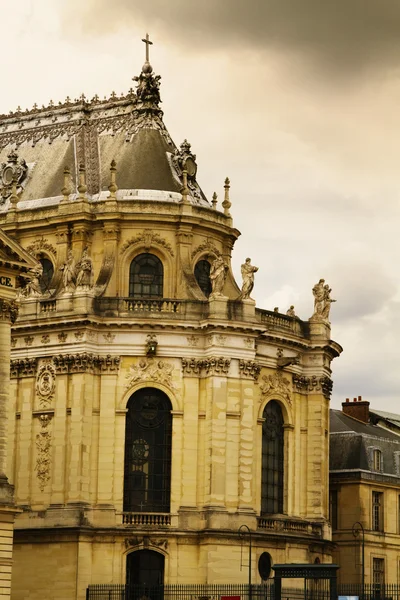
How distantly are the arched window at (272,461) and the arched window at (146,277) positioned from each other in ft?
23.5

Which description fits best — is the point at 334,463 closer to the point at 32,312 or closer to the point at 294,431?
the point at 294,431

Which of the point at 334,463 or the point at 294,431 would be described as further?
the point at 334,463

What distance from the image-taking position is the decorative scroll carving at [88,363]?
73375 millimetres

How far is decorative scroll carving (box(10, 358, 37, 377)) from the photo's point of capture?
75188 mm

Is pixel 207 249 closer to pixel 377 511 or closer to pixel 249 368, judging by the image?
pixel 249 368

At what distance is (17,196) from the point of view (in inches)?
3177

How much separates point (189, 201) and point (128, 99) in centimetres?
722

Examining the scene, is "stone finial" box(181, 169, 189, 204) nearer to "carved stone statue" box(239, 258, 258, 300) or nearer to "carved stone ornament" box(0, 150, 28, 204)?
"carved stone statue" box(239, 258, 258, 300)

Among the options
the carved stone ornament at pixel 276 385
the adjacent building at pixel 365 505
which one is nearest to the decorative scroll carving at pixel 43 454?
the carved stone ornament at pixel 276 385

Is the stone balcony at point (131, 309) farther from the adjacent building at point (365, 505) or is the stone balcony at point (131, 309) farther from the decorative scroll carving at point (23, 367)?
the adjacent building at point (365, 505)

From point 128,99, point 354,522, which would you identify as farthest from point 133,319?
point 354,522

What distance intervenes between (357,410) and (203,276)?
20.9 m

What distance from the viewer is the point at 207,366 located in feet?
242

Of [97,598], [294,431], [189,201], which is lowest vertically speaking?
[97,598]
